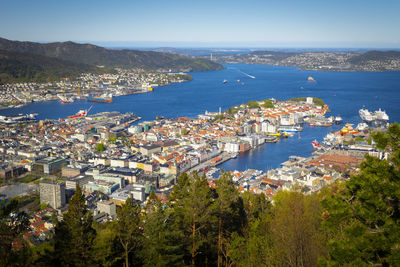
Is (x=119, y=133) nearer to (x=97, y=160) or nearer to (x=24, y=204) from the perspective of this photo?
(x=97, y=160)

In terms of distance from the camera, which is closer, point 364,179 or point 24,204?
point 364,179

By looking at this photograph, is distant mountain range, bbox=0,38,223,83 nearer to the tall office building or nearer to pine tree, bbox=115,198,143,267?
the tall office building

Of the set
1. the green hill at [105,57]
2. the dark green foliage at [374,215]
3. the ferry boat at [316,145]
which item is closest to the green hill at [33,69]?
the green hill at [105,57]

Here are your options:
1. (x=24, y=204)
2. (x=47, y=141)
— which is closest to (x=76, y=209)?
(x=24, y=204)

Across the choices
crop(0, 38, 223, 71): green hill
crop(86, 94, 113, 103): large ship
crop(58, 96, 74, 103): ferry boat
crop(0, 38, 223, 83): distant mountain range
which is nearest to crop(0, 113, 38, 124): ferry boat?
crop(58, 96, 74, 103): ferry boat

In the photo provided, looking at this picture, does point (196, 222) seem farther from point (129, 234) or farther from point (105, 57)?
point (105, 57)

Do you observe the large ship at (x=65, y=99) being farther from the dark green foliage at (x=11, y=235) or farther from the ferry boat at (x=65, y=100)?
the dark green foliage at (x=11, y=235)
